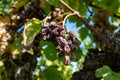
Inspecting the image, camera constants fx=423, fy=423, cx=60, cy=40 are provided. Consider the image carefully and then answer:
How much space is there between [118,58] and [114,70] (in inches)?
4.2

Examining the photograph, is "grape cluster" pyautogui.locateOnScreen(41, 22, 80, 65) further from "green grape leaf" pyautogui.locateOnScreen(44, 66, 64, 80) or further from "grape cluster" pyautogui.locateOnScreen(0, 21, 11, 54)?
"green grape leaf" pyautogui.locateOnScreen(44, 66, 64, 80)

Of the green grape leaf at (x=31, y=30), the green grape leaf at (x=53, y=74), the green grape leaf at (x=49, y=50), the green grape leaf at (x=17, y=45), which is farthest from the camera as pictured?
the green grape leaf at (x=53, y=74)

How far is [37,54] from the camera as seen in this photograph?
510 cm

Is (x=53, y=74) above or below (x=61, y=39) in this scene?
below

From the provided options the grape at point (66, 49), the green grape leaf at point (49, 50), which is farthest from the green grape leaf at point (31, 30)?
the green grape leaf at point (49, 50)

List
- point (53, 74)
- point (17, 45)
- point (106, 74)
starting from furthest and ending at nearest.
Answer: point (53, 74), point (17, 45), point (106, 74)

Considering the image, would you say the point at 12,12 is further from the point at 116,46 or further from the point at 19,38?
the point at 116,46

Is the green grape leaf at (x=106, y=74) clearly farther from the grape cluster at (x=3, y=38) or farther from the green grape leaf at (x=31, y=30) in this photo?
the grape cluster at (x=3, y=38)

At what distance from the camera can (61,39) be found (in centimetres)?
313

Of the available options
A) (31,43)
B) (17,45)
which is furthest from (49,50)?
(17,45)

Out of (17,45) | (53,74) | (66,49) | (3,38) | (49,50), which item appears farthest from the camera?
(53,74)

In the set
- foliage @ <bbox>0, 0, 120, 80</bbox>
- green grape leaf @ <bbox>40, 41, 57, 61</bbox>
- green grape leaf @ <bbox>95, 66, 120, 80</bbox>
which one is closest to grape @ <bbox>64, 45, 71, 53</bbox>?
green grape leaf @ <bbox>95, 66, 120, 80</bbox>

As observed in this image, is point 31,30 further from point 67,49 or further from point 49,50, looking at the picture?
point 49,50

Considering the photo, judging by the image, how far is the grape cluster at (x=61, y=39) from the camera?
3.12m
